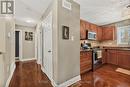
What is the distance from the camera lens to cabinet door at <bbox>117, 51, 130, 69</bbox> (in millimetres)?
4559

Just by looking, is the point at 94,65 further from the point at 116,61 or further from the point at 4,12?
the point at 4,12

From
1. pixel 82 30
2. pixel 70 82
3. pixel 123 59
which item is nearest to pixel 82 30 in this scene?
pixel 82 30

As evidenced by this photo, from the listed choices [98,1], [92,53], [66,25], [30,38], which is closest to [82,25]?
[92,53]

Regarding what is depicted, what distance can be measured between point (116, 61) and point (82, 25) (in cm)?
258

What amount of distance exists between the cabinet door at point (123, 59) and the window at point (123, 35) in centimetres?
82

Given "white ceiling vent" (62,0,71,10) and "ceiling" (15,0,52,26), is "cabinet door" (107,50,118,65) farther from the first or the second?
"ceiling" (15,0,52,26)

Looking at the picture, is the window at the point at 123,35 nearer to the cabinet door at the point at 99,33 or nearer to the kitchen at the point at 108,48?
the kitchen at the point at 108,48

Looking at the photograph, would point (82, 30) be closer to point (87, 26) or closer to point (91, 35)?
point (87, 26)

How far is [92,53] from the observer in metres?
4.01

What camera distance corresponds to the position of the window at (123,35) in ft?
17.0

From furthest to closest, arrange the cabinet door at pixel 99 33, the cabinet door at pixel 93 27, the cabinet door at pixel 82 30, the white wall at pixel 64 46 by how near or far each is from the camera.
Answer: the cabinet door at pixel 99 33 < the cabinet door at pixel 93 27 < the cabinet door at pixel 82 30 < the white wall at pixel 64 46

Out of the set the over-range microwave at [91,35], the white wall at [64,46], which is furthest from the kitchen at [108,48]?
the white wall at [64,46]

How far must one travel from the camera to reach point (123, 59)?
15.6 ft

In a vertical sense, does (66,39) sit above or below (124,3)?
below
